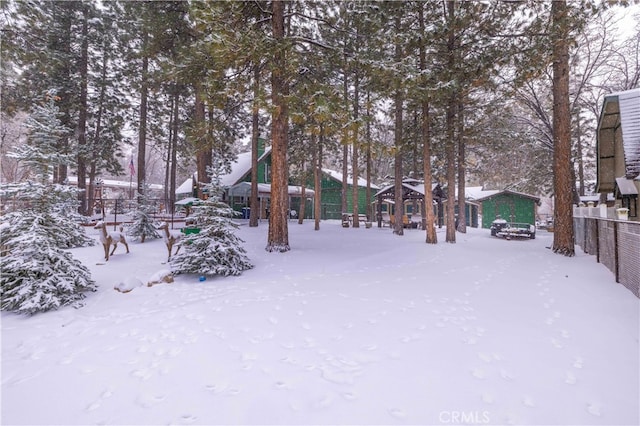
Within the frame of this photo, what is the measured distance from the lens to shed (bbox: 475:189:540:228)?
25094 mm

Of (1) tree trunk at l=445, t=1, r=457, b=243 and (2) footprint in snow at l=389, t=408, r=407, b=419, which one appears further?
(1) tree trunk at l=445, t=1, r=457, b=243

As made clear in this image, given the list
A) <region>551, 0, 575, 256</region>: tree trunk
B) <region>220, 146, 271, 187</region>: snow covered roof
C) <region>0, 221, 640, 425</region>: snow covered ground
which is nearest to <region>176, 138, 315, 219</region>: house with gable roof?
<region>220, 146, 271, 187</region>: snow covered roof

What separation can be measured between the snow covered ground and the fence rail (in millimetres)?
305

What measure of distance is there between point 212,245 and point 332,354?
454cm

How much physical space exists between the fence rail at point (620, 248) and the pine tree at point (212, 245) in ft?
25.1

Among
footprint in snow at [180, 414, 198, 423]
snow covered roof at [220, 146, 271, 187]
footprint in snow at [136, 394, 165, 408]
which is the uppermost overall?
snow covered roof at [220, 146, 271, 187]

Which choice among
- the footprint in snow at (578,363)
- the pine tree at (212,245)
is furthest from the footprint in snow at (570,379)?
the pine tree at (212,245)

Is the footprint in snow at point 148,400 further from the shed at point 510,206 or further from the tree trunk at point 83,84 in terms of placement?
the shed at point 510,206

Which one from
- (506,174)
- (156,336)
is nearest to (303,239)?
(156,336)

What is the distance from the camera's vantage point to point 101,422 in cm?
234

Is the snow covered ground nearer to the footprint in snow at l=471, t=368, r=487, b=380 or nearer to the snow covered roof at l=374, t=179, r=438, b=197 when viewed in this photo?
the footprint in snow at l=471, t=368, r=487, b=380

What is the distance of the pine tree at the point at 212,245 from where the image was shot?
270 inches

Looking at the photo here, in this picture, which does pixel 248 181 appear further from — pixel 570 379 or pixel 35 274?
pixel 570 379

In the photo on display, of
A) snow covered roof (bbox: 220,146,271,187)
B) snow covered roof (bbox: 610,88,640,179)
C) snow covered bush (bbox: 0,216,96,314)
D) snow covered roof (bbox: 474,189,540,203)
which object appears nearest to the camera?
snow covered bush (bbox: 0,216,96,314)
